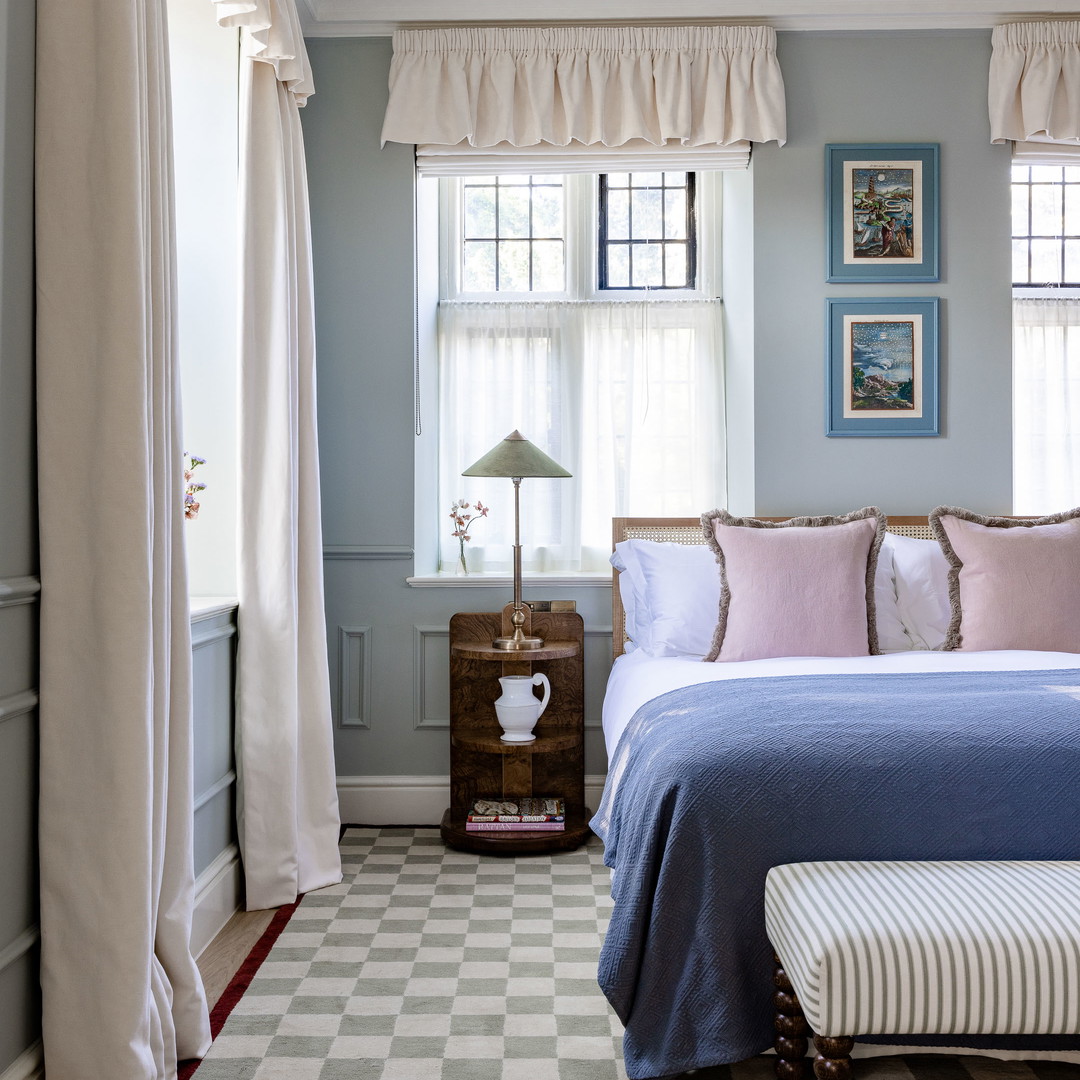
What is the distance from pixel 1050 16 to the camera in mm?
3328

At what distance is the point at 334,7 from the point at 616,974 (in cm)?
314

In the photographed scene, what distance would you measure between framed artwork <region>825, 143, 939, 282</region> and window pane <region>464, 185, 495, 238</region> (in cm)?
129

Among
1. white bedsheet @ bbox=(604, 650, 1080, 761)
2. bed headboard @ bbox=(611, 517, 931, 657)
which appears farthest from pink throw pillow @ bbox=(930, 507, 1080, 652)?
bed headboard @ bbox=(611, 517, 931, 657)

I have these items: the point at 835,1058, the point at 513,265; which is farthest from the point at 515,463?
the point at 835,1058

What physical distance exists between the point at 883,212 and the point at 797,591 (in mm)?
1500

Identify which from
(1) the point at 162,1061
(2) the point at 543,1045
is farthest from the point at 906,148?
(1) the point at 162,1061

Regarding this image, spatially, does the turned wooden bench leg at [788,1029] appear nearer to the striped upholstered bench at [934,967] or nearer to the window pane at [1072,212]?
the striped upholstered bench at [934,967]

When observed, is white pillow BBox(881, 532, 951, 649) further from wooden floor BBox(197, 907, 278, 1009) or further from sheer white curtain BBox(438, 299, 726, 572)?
wooden floor BBox(197, 907, 278, 1009)

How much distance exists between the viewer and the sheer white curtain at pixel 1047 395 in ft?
12.5

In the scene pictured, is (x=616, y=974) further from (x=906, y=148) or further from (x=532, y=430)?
(x=906, y=148)

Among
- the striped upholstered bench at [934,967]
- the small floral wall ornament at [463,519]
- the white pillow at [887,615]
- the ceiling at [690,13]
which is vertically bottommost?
the striped upholstered bench at [934,967]

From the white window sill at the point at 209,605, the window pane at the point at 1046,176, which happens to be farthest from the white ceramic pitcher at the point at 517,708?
the window pane at the point at 1046,176

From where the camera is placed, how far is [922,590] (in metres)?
3.02

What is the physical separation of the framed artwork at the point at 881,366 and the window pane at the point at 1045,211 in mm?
933
